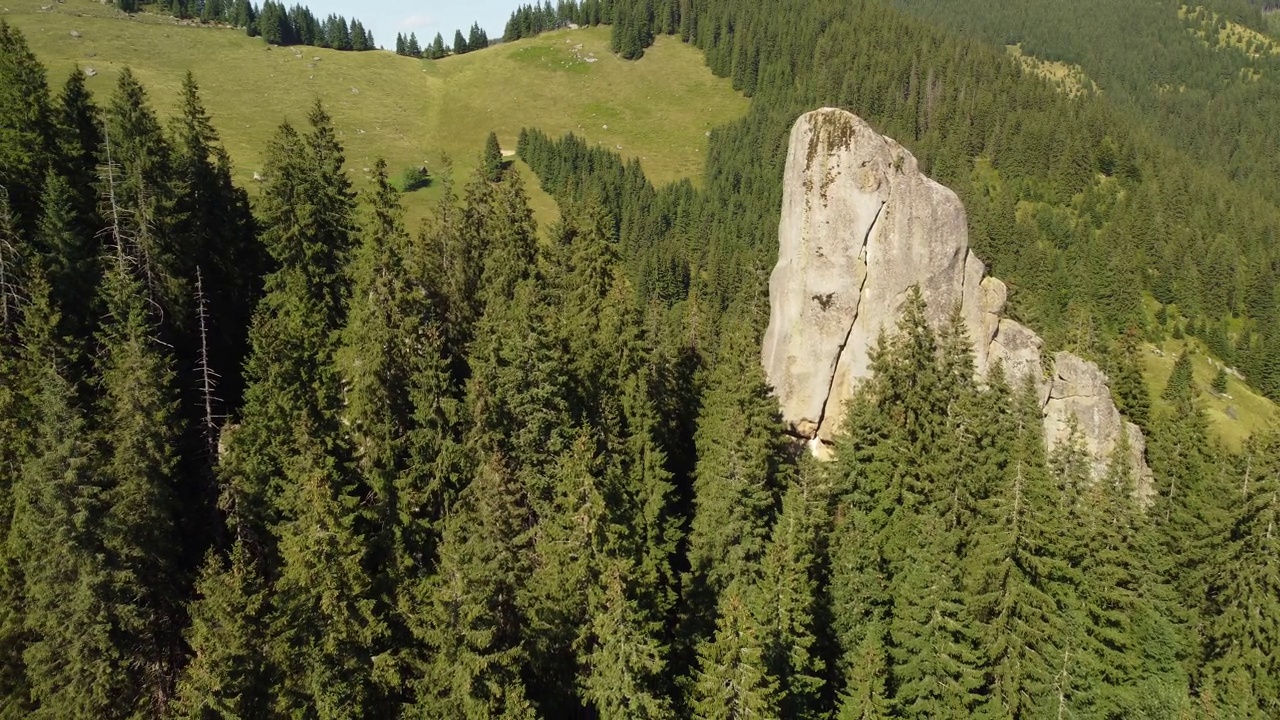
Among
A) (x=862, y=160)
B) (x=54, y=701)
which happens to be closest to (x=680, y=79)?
(x=862, y=160)

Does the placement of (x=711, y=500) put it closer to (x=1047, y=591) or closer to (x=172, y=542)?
(x=1047, y=591)

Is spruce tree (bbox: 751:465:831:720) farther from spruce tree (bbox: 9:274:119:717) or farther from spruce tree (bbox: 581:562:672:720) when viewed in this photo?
spruce tree (bbox: 9:274:119:717)

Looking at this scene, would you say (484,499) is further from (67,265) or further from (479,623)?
(67,265)

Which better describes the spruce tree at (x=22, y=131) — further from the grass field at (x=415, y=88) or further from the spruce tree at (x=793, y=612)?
the grass field at (x=415, y=88)

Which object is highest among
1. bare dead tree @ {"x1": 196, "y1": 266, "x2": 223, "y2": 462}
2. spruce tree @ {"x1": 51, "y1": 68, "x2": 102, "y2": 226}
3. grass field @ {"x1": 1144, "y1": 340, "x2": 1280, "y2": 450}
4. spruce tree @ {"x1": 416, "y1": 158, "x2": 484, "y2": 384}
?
spruce tree @ {"x1": 51, "y1": 68, "x2": 102, "y2": 226}

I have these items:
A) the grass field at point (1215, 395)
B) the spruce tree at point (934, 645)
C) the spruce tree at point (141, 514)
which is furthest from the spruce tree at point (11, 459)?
the grass field at point (1215, 395)

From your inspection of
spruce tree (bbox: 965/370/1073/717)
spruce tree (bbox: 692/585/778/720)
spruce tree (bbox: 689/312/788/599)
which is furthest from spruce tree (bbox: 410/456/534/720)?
spruce tree (bbox: 965/370/1073/717)
